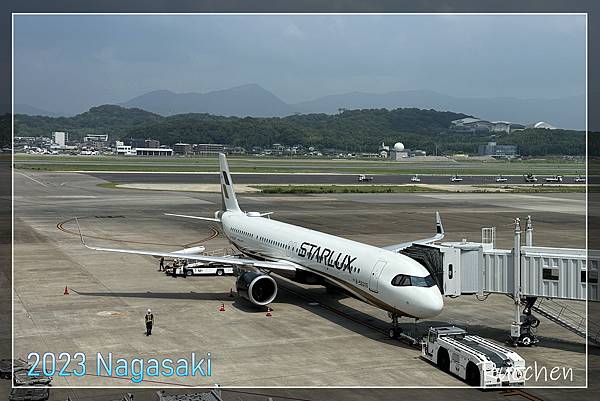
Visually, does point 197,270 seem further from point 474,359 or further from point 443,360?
point 474,359

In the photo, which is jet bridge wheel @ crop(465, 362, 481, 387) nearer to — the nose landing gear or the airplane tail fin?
the nose landing gear

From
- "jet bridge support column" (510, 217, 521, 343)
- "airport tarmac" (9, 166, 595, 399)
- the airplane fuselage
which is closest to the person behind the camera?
"airport tarmac" (9, 166, 595, 399)

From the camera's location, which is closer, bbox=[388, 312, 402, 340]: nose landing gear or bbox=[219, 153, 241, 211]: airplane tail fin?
bbox=[388, 312, 402, 340]: nose landing gear

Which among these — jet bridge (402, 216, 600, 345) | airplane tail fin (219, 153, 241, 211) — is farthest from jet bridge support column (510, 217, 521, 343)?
airplane tail fin (219, 153, 241, 211)

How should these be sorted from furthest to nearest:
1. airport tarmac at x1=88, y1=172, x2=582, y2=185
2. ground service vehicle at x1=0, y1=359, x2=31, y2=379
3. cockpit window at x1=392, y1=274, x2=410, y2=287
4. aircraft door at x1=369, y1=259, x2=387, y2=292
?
airport tarmac at x1=88, y1=172, x2=582, y2=185 → aircraft door at x1=369, y1=259, x2=387, y2=292 → cockpit window at x1=392, y1=274, x2=410, y2=287 → ground service vehicle at x1=0, y1=359, x2=31, y2=379

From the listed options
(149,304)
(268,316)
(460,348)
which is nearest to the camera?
(460,348)

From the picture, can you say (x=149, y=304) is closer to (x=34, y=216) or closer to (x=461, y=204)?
(x=34, y=216)

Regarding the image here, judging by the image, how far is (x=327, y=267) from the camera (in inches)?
1443

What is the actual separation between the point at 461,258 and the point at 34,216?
62.4 meters

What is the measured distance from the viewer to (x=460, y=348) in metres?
27.0

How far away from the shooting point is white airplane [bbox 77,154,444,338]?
3095cm

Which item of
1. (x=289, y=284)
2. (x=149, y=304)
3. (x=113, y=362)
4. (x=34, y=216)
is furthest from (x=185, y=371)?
(x=34, y=216)

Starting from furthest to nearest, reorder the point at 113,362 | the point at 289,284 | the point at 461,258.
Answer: the point at 289,284 < the point at 461,258 < the point at 113,362

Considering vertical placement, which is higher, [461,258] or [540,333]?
[461,258]
